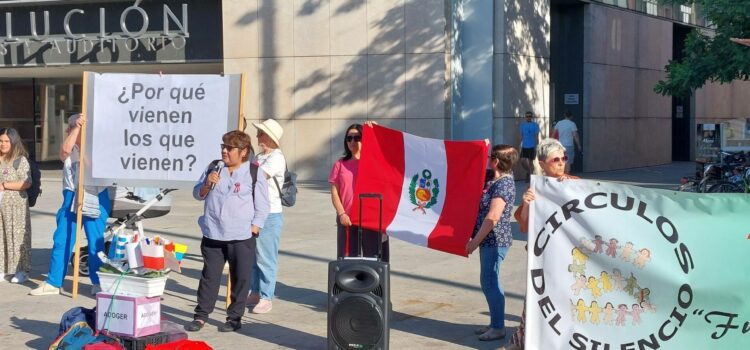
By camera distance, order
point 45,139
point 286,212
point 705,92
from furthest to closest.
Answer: point 705,92, point 45,139, point 286,212

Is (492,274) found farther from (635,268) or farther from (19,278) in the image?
(19,278)

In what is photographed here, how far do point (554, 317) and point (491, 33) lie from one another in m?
16.9

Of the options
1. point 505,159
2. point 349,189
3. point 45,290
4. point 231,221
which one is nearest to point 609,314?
point 505,159

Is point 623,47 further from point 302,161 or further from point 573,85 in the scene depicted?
point 302,161

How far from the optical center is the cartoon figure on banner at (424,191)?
8184 mm

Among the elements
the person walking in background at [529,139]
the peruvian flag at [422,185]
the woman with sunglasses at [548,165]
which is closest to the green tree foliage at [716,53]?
the person walking in background at [529,139]

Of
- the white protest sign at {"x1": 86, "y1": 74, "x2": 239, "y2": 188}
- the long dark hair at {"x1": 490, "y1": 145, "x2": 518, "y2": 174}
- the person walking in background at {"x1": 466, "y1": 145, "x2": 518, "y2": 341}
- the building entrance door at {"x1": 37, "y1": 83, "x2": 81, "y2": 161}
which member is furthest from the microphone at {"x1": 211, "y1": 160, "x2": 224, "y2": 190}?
the building entrance door at {"x1": 37, "y1": 83, "x2": 81, "y2": 161}

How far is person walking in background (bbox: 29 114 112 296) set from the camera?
1000 cm

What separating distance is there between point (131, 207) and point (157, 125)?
160cm

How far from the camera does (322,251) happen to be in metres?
12.9

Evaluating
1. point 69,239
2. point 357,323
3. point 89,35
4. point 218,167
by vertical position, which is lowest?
point 357,323

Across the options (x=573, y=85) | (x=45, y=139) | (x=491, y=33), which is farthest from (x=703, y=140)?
(x=45, y=139)

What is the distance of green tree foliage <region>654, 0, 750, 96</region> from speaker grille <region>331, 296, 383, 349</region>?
13.3 meters

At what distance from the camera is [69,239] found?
10.2 metres
